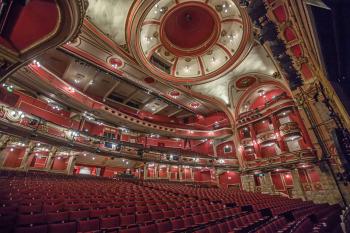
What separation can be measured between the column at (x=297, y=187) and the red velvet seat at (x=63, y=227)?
49.6ft

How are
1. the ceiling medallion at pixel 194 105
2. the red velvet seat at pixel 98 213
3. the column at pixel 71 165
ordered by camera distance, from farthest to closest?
the ceiling medallion at pixel 194 105, the column at pixel 71 165, the red velvet seat at pixel 98 213

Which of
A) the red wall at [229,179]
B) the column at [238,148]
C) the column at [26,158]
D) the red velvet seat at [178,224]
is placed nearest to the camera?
the red velvet seat at [178,224]

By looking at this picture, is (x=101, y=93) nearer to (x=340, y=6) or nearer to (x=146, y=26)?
(x=146, y=26)

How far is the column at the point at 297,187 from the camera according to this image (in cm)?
1245

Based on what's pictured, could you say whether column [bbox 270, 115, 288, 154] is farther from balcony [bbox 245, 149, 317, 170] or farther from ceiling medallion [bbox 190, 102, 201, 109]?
ceiling medallion [bbox 190, 102, 201, 109]

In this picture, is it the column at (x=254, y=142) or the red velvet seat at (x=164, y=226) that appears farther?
the column at (x=254, y=142)

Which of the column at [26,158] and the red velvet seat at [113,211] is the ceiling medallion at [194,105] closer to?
the column at [26,158]

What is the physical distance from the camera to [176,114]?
22.4m

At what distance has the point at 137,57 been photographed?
1321 centimetres

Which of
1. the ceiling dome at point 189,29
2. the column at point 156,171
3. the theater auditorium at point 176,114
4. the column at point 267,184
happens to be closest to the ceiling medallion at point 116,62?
the theater auditorium at point 176,114

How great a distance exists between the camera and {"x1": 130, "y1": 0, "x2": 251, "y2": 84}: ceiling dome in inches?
506

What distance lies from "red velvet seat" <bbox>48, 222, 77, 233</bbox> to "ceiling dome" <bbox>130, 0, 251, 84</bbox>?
11615mm

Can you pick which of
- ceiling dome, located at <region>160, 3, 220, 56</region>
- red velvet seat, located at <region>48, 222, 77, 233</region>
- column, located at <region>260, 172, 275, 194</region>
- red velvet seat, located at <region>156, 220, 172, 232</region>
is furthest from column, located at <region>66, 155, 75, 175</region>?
column, located at <region>260, 172, 275, 194</region>

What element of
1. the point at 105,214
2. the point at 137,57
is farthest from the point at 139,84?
the point at 105,214
